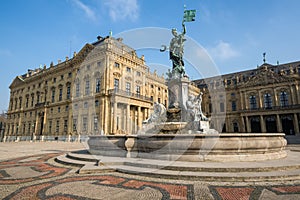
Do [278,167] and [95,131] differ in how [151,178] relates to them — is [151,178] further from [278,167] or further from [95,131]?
[95,131]

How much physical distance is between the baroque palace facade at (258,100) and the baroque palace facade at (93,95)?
960 inches

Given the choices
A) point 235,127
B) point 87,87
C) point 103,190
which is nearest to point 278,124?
point 235,127

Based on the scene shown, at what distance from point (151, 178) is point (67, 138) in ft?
116

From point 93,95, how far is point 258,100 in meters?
45.2

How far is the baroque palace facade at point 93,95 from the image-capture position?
34438 mm

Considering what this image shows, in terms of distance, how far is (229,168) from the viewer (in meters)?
5.91

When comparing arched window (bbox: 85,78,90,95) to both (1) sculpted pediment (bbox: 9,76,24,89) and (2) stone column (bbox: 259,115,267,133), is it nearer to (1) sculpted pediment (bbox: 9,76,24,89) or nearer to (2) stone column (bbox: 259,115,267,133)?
(1) sculpted pediment (bbox: 9,76,24,89)

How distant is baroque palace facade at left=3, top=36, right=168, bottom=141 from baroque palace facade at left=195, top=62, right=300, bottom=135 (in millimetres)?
24394

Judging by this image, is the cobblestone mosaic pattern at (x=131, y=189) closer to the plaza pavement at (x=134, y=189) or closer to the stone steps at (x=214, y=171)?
the plaza pavement at (x=134, y=189)

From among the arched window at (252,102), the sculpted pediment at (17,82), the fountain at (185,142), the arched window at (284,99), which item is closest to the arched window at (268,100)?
the arched window at (284,99)

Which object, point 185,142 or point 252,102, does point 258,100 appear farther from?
point 185,142

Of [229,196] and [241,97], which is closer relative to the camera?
[229,196]

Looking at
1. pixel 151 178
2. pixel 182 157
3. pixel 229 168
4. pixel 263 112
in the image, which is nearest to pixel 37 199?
pixel 151 178

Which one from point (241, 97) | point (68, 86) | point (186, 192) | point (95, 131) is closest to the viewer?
point (186, 192)
